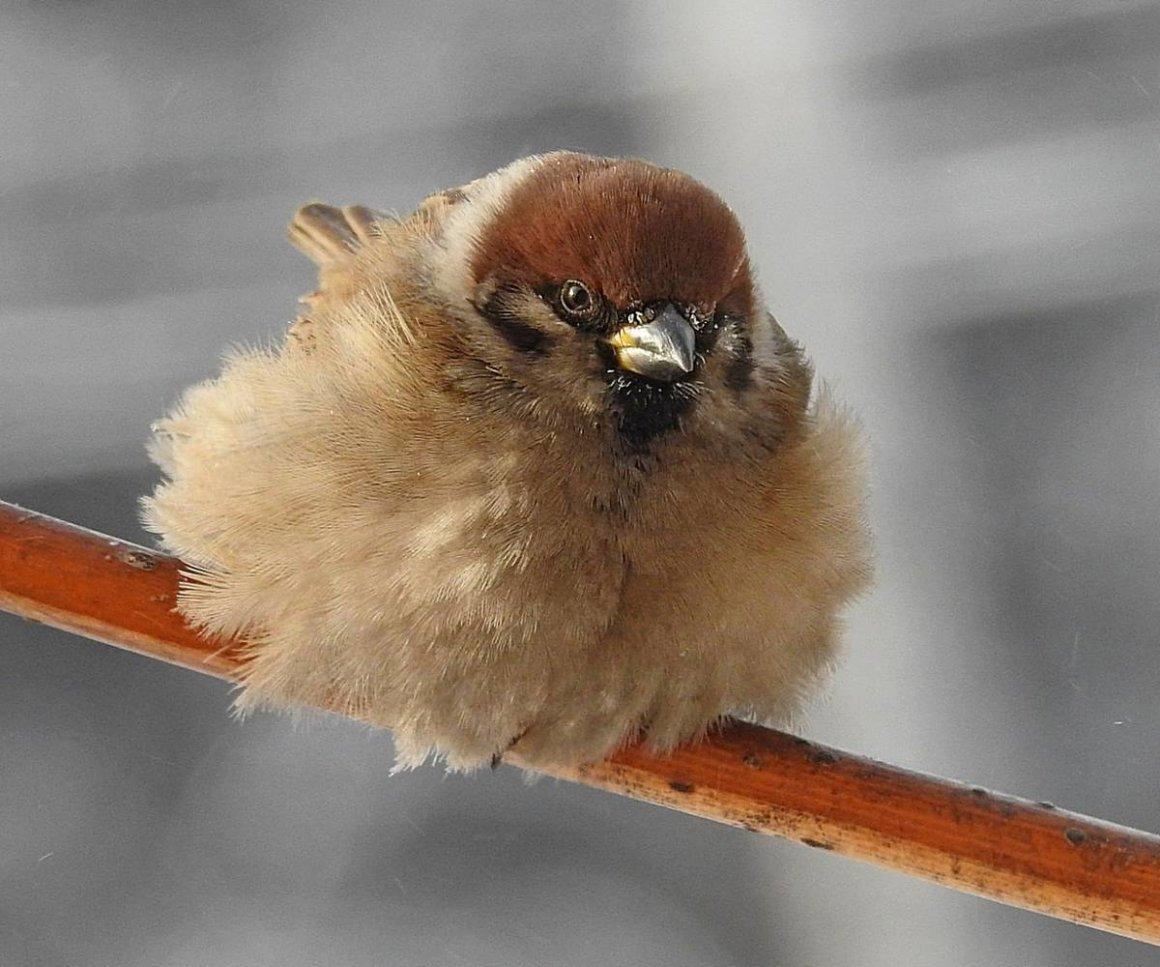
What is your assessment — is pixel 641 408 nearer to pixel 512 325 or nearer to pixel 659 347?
pixel 659 347

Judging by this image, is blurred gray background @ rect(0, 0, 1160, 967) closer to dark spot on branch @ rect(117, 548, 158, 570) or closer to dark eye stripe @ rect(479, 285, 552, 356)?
dark spot on branch @ rect(117, 548, 158, 570)

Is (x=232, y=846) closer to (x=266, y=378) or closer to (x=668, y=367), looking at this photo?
(x=266, y=378)

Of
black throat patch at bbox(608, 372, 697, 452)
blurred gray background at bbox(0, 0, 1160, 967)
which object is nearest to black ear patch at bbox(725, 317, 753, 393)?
black throat patch at bbox(608, 372, 697, 452)

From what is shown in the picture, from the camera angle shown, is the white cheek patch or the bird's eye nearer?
the bird's eye

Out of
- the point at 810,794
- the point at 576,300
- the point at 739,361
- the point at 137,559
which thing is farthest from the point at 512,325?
the point at 810,794

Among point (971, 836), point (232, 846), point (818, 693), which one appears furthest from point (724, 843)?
point (971, 836)

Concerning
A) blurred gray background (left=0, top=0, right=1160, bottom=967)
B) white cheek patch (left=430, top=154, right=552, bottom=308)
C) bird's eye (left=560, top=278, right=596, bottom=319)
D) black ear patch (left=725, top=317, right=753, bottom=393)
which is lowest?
blurred gray background (left=0, top=0, right=1160, bottom=967)
